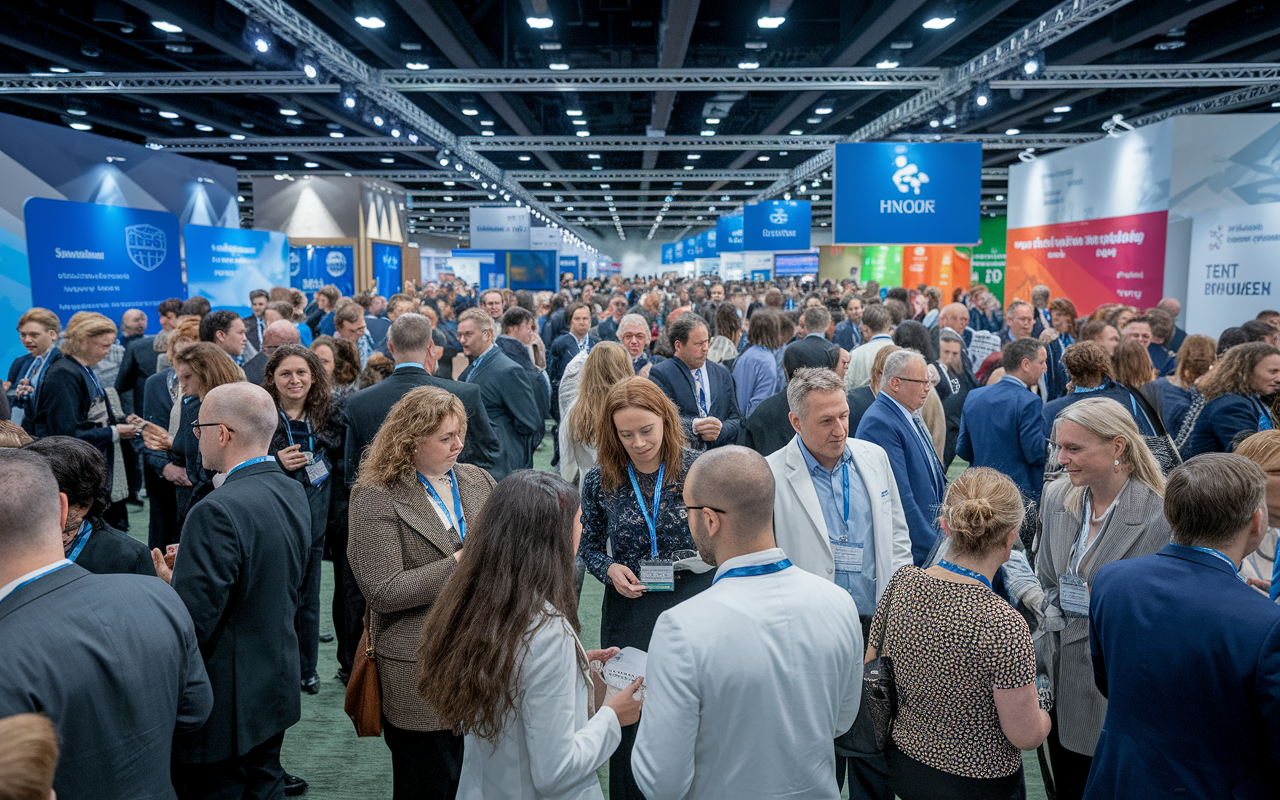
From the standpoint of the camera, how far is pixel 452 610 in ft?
5.49

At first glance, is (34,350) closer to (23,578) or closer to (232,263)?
(23,578)

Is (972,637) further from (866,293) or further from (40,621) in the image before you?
(866,293)

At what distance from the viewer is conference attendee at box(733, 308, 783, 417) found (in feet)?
18.0

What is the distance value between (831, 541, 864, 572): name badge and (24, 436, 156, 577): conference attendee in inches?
78.5

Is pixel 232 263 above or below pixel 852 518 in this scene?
above

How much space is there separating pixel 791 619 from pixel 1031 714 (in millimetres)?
661

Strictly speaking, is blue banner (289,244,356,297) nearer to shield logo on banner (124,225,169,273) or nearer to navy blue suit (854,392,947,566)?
shield logo on banner (124,225,169,273)

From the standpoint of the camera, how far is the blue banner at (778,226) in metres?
17.7

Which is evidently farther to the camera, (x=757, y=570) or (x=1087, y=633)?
(x=1087, y=633)

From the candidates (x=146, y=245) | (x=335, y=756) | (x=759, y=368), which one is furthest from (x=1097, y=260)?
(x=146, y=245)

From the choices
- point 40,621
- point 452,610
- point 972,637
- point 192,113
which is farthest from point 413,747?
point 192,113

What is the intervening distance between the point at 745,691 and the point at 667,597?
3.44 ft

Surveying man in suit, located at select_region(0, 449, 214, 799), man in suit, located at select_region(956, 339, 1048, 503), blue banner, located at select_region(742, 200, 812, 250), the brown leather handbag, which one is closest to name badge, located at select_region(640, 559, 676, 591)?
the brown leather handbag

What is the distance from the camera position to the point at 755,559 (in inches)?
64.8
